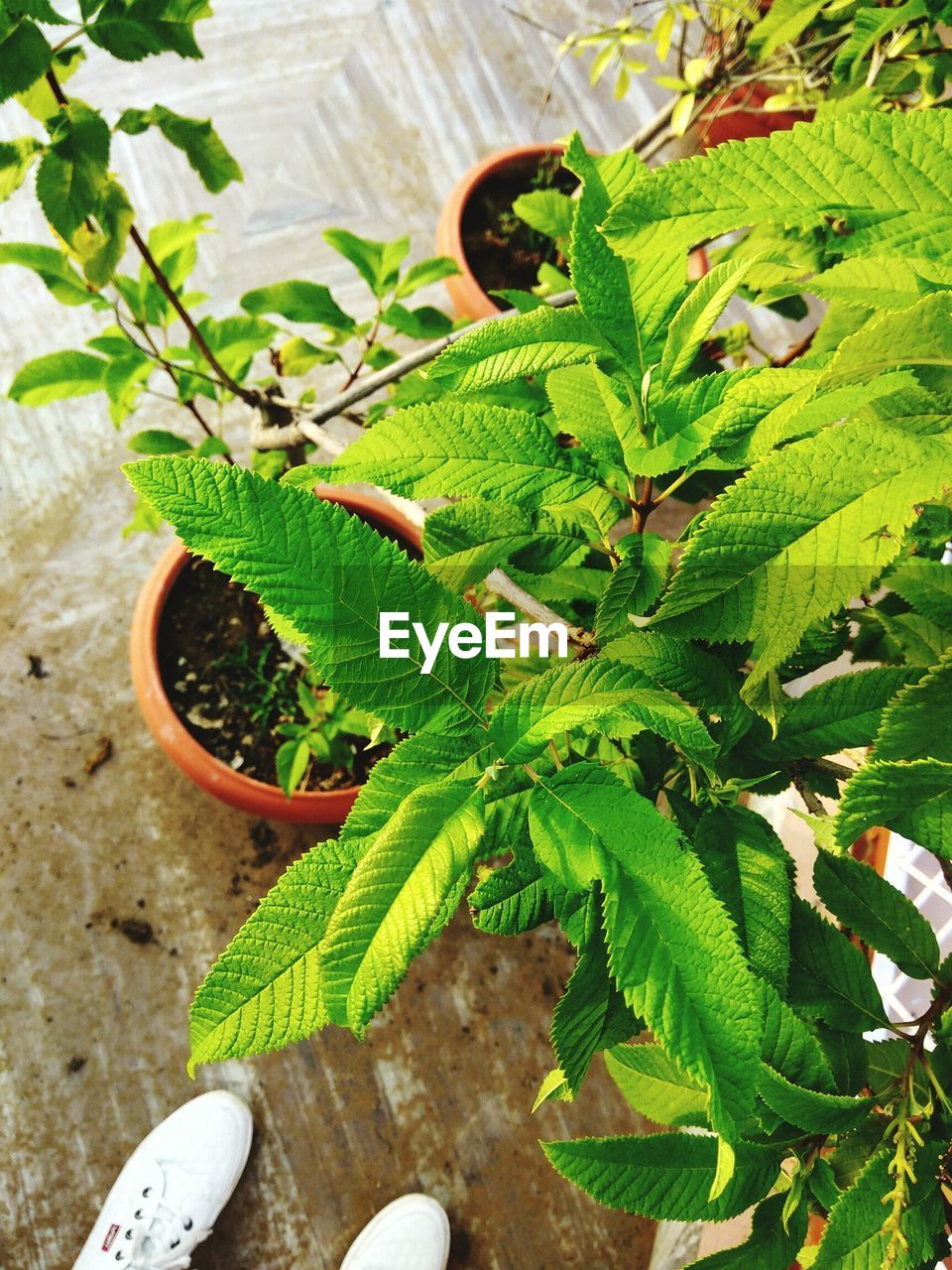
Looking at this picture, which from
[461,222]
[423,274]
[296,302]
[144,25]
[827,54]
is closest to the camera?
[144,25]

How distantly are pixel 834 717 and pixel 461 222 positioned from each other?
1.71m

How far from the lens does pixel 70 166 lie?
977 mm

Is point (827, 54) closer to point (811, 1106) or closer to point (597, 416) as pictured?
point (597, 416)

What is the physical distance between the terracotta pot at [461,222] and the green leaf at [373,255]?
0.53 metres

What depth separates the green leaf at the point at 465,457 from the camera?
2.10ft

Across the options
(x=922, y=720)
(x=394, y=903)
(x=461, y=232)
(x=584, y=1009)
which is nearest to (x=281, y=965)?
(x=394, y=903)

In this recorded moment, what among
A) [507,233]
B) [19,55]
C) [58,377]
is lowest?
[507,233]

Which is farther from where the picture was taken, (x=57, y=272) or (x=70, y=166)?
(x=57, y=272)

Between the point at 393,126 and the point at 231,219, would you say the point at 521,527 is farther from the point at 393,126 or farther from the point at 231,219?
the point at 393,126

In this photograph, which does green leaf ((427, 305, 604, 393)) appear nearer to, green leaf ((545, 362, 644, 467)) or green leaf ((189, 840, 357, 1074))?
green leaf ((545, 362, 644, 467))

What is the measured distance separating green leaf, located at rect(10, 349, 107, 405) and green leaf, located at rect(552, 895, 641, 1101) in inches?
41.2

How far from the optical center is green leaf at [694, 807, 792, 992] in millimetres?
668

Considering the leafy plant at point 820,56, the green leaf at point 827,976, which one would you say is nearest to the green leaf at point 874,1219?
the green leaf at point 827,976

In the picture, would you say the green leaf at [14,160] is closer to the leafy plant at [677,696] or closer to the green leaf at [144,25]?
the green leaf at [144,25]
